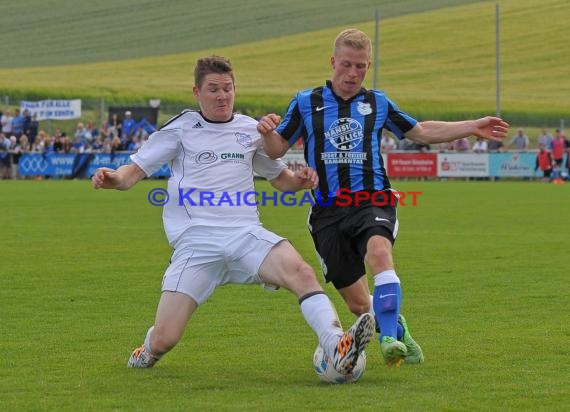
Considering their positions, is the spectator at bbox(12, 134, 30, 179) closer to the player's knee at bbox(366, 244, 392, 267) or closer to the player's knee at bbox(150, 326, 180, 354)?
the player's knee at bbox(150, 326, 180, 354)

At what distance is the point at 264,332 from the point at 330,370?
2.39 metres

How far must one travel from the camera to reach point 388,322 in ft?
24.6

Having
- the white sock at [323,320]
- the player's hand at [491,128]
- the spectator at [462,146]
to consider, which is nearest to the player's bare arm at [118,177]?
the white sock at [323,320]

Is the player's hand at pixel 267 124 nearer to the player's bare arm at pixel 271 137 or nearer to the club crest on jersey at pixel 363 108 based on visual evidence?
the player's bare arm at pixel 271 137

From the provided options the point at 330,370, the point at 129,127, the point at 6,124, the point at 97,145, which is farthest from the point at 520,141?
the point at 330,370

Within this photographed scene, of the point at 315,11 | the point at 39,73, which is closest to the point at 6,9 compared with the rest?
the point at 39,73

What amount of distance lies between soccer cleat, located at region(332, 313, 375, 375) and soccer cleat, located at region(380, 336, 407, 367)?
0.23 m

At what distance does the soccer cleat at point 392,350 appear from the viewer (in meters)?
7.14

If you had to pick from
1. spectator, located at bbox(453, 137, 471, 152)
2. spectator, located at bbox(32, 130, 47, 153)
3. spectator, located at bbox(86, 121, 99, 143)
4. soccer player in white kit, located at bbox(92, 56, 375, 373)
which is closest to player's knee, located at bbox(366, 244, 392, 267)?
soccer player in white kit, located at bbox(92, 56, 375, 373)

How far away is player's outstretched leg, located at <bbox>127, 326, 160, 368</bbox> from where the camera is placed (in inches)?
310

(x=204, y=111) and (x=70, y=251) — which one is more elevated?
(x=204, y=111)

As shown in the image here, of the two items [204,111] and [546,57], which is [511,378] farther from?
[546,57]

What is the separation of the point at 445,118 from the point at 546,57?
16928 mm

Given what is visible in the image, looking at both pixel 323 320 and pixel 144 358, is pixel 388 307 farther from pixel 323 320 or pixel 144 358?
pixel 144 358
